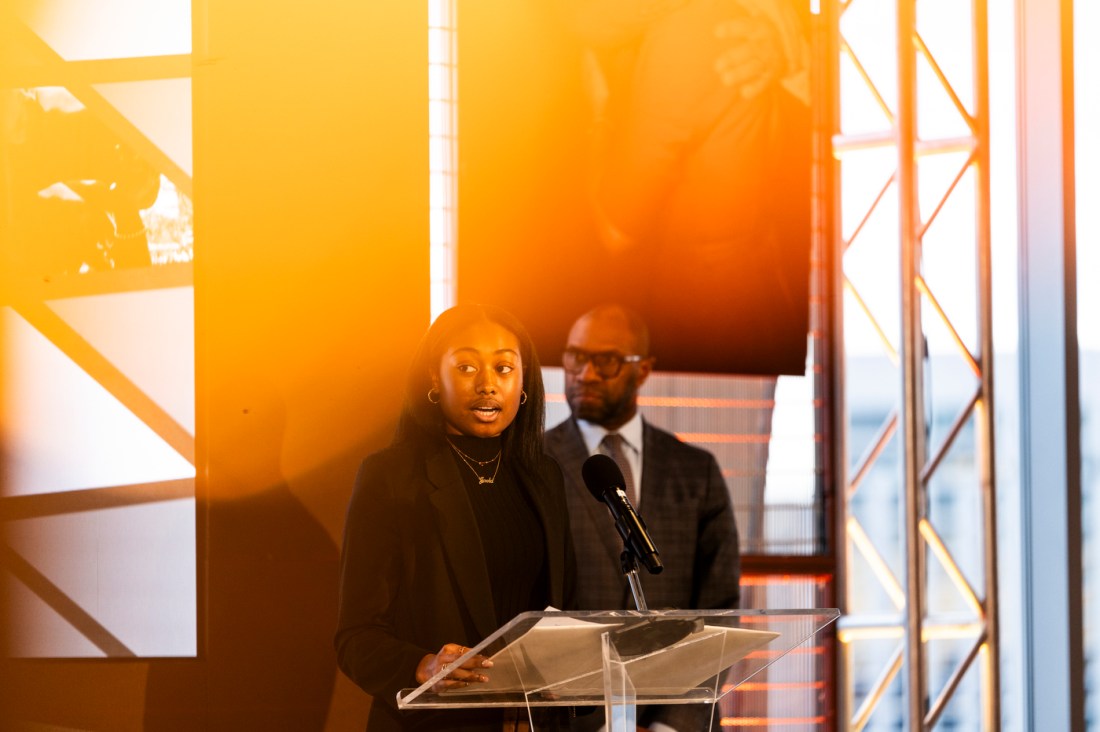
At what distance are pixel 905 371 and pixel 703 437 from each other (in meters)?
0.74

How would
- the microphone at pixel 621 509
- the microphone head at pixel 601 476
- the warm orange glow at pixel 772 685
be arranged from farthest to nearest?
the warm orange glow at pixel 772 685 < the microphone head at pixel 601 476 < the microphone at pixel 621 509

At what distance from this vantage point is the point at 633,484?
381 centimetres

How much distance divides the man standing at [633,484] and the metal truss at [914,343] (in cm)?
61

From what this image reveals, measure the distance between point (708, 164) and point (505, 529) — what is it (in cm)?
175

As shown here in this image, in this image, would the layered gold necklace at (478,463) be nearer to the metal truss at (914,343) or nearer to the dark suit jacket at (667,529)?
the dark suit jacket at (667,529)

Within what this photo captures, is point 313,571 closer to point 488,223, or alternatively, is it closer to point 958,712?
point 488,223

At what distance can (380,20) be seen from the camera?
3789mm

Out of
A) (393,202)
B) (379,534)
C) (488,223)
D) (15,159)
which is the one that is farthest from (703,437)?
(15,159)

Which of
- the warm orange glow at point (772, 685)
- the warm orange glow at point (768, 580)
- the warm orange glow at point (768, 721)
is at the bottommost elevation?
the warm orange glow at point (768, 721)

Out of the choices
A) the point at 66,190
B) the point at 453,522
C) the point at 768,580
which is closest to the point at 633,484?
the point at 768,580

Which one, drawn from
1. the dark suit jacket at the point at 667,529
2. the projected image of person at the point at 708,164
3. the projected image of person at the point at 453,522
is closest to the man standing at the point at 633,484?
the dark suit jacket at the point at 667,529

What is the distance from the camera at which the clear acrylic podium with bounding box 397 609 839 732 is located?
196 centimetres

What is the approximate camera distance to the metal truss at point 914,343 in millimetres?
4258

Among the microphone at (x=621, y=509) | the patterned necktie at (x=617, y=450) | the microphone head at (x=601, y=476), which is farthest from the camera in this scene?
the patterned necktie at (x=617, y=450)
